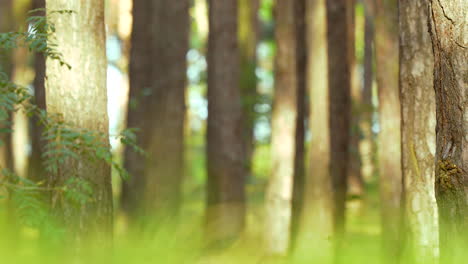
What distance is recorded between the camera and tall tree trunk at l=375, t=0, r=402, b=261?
9.84m

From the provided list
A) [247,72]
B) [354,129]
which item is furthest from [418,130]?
[247,72]

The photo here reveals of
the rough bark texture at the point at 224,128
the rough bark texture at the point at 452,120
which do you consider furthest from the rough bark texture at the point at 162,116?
the rough bark texture at the point at 452,120

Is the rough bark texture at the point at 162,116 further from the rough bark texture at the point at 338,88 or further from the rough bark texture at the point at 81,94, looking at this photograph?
the rough bark texture at the point at 81,94

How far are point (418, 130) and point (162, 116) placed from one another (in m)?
7.24

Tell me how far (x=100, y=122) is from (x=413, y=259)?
3249 mm

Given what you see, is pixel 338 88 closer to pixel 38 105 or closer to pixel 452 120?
pixel 38 105

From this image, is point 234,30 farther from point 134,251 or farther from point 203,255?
point 134,251

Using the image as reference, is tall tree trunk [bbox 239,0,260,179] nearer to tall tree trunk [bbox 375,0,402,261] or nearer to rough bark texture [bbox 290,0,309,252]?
rough bark texture [bbox 290,0,309,252]

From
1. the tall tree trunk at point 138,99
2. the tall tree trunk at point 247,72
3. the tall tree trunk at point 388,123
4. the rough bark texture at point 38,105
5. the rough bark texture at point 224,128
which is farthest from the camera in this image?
the tall tree trunk at point 247,72

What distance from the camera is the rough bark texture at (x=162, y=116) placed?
13.1 m

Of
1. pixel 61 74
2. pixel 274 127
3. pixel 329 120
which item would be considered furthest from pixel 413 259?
pixel 274 127

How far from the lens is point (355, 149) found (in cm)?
1970

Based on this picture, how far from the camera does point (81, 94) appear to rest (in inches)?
259

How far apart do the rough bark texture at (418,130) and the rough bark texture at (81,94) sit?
2841 millimetres
